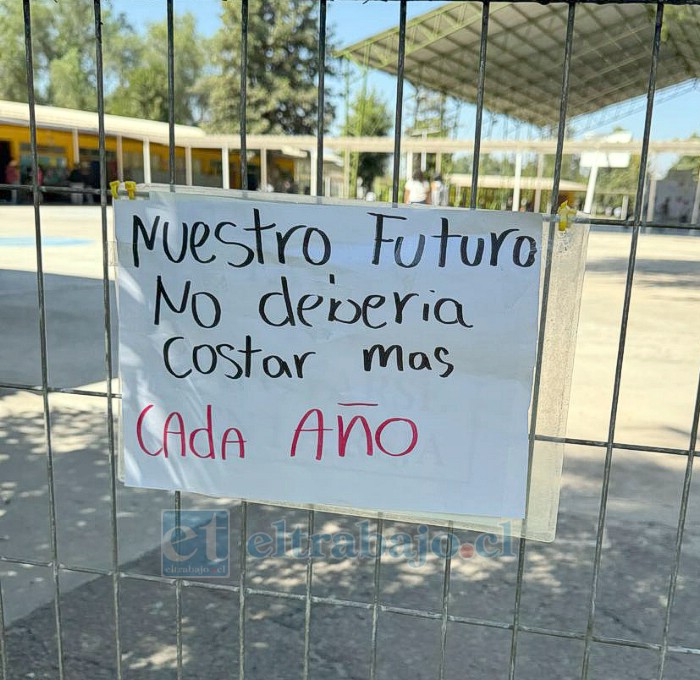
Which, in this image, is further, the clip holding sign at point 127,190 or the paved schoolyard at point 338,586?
the paved schoolyard at point 338,586

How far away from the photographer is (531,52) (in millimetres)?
28219

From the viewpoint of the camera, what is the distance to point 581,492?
14.0ft

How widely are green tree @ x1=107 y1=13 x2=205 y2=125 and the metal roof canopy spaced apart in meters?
33.1

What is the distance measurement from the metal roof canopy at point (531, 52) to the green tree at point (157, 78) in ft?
109

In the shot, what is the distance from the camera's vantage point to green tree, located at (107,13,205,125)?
61.4 m

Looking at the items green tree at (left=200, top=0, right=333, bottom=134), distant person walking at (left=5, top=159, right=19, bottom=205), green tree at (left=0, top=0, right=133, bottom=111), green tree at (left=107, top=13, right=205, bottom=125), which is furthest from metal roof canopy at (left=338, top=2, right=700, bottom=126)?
green tree at (left=0, top=0, right=133, bottom=111)

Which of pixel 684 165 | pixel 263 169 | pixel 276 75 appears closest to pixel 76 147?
pixel 263 169

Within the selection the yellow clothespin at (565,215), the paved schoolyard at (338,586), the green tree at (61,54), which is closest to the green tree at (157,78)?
the green tree at (61,54)

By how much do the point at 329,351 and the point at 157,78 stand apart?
220 feet

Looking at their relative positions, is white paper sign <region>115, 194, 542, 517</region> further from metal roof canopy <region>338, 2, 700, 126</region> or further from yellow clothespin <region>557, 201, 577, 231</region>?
metal roof canopy <region>338, 2, 700, 126</region>

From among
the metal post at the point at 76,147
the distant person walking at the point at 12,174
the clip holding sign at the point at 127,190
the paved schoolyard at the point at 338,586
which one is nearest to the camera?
the clip holding sign at the point at 127,190

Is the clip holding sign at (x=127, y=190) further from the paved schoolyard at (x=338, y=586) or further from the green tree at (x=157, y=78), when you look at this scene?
the green tree at (x=157, y=78)

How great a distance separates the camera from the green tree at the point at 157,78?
202 feet

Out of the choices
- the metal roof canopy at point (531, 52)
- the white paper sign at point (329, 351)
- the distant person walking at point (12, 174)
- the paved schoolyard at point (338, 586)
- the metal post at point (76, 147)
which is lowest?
the paved schoolyard at point (338, 586)
